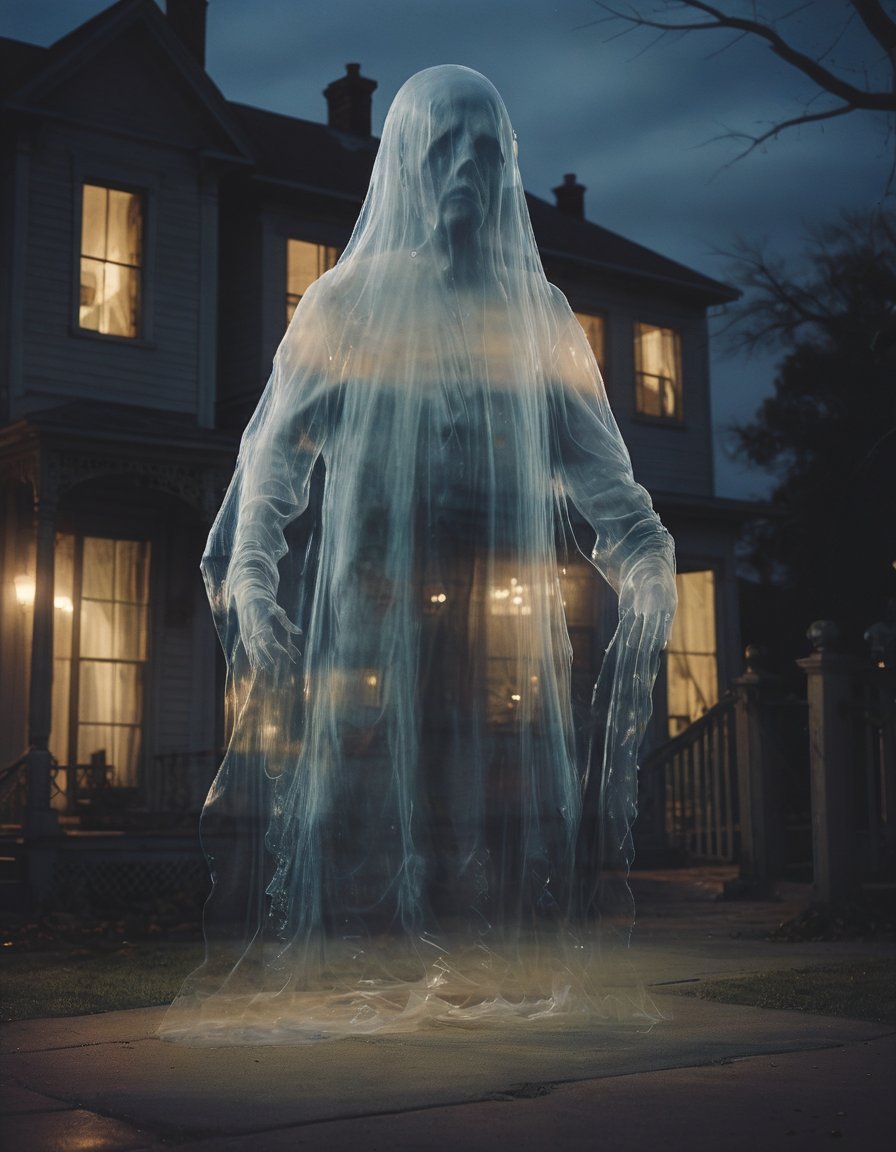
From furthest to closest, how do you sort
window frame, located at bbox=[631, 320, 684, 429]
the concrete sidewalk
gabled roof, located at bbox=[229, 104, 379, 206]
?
window frame, located at bbox=[631, 320, 684, 429] → gabled roof, located at bbox=[229, 104, 379, 206] → the concrete sidewalk

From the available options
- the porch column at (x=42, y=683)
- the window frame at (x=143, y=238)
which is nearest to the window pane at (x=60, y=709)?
the porch column at (x=42, y=683)

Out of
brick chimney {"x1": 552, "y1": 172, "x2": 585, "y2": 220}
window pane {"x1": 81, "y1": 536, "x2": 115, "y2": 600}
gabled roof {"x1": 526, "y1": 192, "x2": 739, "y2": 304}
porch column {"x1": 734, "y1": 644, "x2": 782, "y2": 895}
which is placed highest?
brick chimney {"x1": 552, "y1": 172, "x2": 585, "y2": 220}

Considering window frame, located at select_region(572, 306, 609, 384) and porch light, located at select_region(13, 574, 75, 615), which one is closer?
porch light, located at select_region(13, 574, 75, 615)

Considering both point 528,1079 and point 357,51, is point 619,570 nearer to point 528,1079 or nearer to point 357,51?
point 528,1079

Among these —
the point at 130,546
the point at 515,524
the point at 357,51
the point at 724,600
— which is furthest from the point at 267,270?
the point at 515,524

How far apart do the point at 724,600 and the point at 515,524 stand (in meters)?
14.5

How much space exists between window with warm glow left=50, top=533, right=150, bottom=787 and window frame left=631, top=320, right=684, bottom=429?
7.11 metres

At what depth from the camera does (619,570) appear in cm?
496

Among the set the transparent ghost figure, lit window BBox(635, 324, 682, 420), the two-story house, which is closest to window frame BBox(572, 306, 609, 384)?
lit window BBox(635, 324, 682, 420)

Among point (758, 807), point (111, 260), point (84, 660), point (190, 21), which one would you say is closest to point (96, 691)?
point (84, 660)

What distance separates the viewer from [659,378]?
1948cm

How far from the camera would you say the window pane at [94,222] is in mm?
14938

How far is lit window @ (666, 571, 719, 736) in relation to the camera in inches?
739

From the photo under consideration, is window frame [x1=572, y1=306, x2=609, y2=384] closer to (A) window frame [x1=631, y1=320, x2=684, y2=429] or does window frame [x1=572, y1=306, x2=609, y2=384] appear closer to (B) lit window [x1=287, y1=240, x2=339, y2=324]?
(A) window frame [x1=631, y1=320, x2=684, y2=429]
